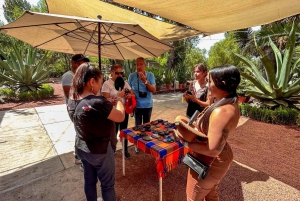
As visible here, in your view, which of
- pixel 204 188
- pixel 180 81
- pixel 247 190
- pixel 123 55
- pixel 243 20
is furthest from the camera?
pixel 180 81

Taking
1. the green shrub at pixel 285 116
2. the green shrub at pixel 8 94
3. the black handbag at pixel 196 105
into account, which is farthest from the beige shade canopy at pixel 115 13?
the green shrub at pixel 8 94

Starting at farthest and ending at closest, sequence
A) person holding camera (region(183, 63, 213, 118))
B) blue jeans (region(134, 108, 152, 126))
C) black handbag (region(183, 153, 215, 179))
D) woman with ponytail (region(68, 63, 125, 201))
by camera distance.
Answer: blue jeans (region(134, 108, 152, 126)) → person holding camera (region(183, 63, 213, 118)) → woman with ponytail (region(68, 63, 125, 201)) → black handbag (region(183, 153, 215, 179))

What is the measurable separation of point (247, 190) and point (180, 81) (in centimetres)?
1015

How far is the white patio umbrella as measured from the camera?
2291mm

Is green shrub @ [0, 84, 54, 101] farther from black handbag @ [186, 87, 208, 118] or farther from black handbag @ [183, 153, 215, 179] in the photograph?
black handbag @ [183, 153, 215, 179]

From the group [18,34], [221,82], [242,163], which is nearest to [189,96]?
[221,82]

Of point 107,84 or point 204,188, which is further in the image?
point 107,84

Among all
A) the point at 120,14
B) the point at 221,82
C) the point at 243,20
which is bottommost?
the point at 221,82

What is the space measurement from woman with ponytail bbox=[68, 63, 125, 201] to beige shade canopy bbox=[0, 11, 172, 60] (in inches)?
40.9

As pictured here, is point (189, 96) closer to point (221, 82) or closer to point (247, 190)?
point (221, 82)

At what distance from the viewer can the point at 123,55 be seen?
4156mm

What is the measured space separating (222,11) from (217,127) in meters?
2.71

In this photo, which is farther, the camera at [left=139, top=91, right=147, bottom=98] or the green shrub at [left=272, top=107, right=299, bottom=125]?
the green shrub at [left=272, top=107, right=299, bottom=125]

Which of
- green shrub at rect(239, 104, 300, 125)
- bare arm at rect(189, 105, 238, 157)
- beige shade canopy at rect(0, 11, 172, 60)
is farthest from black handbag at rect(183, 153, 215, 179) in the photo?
green shrub at rect(239, 104, 300, 125)
